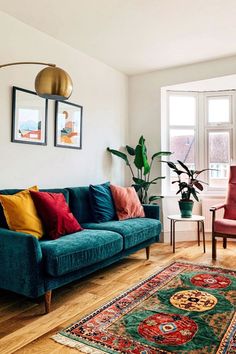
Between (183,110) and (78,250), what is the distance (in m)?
3.35

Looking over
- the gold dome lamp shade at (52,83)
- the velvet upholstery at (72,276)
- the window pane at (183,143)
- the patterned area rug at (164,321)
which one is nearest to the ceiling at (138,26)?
the gold dome lamp shade at (52,83)

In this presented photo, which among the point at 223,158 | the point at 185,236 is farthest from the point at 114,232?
the point at 223,158

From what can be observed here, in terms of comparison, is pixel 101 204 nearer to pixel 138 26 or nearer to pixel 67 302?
pixel 67 302

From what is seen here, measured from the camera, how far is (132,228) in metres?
3.14

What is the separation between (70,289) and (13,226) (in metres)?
0.78

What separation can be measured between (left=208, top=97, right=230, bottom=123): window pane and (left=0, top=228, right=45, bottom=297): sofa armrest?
3.71 meters

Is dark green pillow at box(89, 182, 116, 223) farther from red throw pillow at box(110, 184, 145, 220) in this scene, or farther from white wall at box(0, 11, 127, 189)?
white wall at box(0, 11, 127, 189)

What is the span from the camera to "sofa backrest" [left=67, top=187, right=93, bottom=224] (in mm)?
3326

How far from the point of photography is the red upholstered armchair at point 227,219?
347 centimetres

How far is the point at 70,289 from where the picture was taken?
2.70m

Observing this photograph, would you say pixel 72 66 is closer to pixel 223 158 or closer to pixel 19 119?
pixel 19 119

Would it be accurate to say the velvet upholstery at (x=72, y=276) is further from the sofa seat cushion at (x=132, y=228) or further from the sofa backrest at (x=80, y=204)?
the sofa backrest at (x=80, y=204)

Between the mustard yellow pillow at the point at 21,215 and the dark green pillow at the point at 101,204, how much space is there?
930 mm

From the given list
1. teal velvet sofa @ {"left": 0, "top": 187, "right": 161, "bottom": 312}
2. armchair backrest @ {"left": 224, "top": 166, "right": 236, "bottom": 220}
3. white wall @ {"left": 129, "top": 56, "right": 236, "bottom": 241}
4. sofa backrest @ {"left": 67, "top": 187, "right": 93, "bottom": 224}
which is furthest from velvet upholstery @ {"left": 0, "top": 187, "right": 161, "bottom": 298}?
white wall @ {"left": 129, "top": 56, "right": 236, "bottom": 241}
